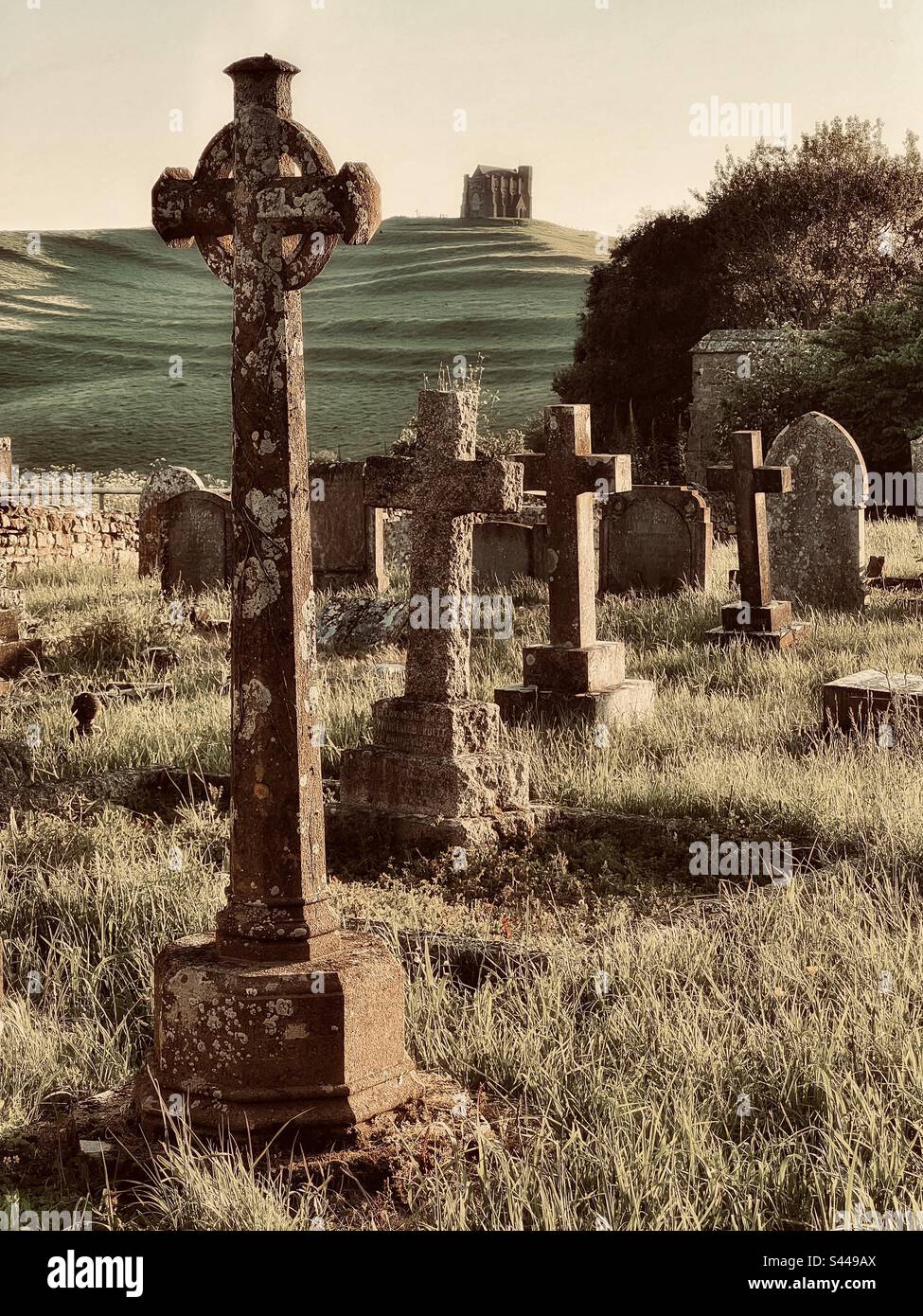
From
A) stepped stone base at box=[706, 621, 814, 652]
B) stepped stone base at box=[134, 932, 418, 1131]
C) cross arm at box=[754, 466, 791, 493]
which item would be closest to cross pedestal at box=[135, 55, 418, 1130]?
stepped stone base at box=[134, 932, 418, 1131]

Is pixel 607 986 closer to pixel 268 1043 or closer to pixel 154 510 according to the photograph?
pixel 268 1043

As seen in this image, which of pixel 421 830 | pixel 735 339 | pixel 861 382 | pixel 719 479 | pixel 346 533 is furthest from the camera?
pixel 735 339

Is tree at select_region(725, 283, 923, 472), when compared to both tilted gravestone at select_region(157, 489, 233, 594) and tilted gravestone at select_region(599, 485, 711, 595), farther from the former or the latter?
tilted gravestone at select_region(157, 489, 233, 594)

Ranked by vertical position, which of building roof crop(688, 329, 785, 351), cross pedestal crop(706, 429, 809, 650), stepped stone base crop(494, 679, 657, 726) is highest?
building roof crop(688, 329, 785, 351)

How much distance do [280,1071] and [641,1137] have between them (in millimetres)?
883

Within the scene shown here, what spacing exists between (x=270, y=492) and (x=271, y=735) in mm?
594

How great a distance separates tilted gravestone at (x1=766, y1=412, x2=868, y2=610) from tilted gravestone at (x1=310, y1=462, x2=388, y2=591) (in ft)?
12.6

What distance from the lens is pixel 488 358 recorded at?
58.6 meters

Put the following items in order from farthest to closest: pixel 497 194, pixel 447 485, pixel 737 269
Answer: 1. pixel 497 194
2. pixel 737 269
3. pixel 447 485

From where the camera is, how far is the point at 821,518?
1386cm

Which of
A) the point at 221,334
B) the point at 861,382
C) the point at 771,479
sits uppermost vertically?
the point at 221,334

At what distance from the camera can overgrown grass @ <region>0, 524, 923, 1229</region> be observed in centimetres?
353

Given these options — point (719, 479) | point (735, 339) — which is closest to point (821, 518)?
point (719, 479)
